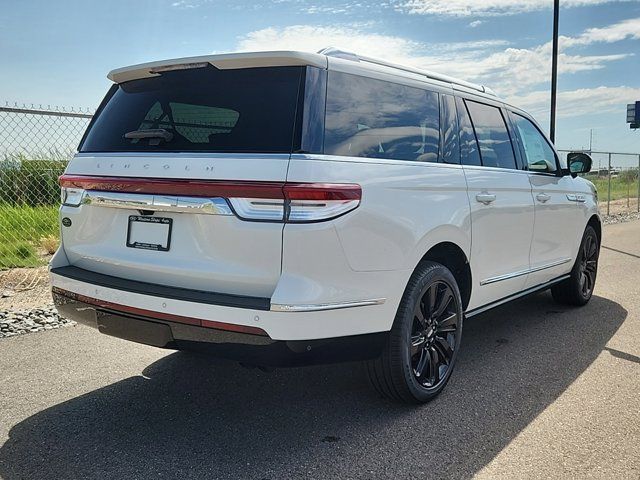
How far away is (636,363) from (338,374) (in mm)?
2161

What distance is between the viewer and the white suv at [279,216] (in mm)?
2730

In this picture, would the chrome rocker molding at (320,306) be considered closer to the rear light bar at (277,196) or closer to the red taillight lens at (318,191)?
the rear light bar at (277,196)

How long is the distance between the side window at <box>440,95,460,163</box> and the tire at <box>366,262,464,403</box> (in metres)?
0.76

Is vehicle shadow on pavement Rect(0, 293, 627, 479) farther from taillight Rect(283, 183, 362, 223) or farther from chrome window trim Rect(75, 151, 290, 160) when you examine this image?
chrome window trim Rect(75, 151, 290, 160)

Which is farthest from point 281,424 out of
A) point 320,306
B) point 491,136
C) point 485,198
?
point 491,136

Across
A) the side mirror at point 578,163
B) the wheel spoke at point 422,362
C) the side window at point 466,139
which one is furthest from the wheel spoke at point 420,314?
the side mirror at point 578,163

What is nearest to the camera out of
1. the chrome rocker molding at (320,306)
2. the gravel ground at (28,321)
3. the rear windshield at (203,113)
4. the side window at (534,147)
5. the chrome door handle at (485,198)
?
the chrome rocker molding at (320,306)

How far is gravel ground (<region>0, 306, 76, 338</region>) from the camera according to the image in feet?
16.5

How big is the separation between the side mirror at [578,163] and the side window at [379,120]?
2292mm

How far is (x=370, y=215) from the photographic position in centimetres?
A: 294

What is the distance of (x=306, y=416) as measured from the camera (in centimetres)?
341

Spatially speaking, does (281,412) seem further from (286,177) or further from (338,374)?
(286,177)

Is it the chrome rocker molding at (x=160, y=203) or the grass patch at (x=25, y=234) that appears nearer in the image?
the chrome rocker molding at (x=160, y=203)

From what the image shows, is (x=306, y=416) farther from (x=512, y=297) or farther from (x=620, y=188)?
Answer: (x=620, y=188)
